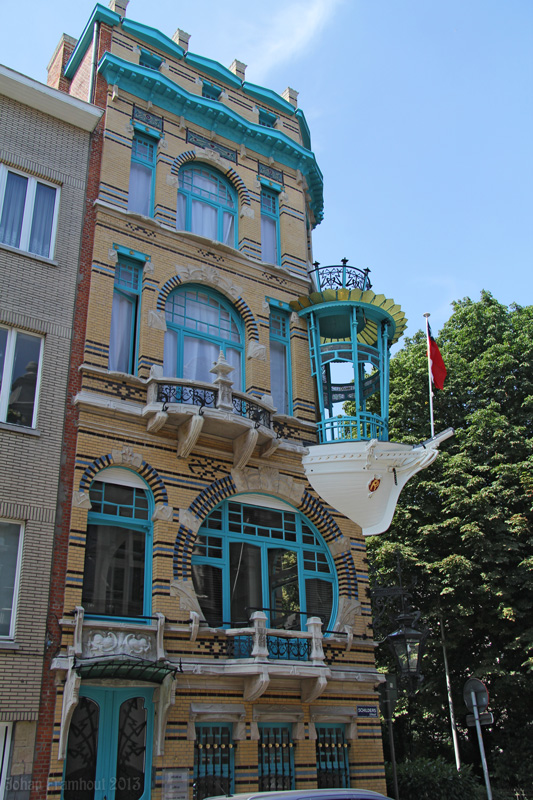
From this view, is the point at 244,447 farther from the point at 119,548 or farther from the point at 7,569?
the point at 7,569

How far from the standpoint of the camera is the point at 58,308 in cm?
1488

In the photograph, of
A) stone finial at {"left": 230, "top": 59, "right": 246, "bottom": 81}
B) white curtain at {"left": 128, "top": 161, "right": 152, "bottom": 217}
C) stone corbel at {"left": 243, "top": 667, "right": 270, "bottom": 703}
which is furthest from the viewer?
stone finial at {"left": 230, "top": 59, "right": 246, "bottom": 81}

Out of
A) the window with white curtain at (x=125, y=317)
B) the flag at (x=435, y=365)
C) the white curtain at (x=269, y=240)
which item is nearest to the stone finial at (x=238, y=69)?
the white curtain at (x=269, y=240)

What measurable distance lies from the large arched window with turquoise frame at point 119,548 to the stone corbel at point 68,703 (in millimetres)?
1251

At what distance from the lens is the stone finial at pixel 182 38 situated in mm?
20797

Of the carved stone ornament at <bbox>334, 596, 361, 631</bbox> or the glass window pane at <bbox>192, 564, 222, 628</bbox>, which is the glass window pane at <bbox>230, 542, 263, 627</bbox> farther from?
the carved stone ornament at <bbox>334, 596, 361, 631</bbox>

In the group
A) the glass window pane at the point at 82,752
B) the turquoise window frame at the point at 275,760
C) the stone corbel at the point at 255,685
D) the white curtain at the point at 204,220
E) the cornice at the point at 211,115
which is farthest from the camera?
the white curtain at the point at 204,220

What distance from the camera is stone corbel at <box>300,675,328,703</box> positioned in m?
14.2

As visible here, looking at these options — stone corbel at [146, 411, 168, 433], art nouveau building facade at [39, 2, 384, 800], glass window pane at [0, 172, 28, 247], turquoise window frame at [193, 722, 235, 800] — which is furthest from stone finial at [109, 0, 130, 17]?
turquoise window frame at [193, 722, 235, 800]

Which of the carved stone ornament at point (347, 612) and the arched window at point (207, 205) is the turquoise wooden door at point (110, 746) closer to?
the carved stone ornament at point (347, 612)

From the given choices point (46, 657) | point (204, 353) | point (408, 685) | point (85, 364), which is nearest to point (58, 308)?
point (85, 364)

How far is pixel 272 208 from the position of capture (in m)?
20.8

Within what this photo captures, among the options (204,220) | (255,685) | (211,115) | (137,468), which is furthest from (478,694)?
(211,115)

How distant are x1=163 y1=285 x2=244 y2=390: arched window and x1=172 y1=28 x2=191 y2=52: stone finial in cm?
812
